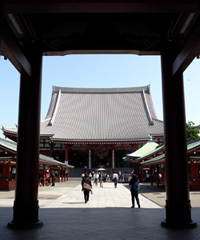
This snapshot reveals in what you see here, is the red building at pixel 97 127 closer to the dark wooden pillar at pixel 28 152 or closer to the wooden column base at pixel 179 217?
the dark wooden pillar at pixel 28 152

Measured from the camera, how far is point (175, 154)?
6.88 metres

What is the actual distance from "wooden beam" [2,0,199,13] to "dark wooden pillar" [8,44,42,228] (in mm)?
2647

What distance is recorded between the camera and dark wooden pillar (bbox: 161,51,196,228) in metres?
6.61

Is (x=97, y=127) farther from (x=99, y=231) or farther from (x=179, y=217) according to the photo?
(x=99, y=231)

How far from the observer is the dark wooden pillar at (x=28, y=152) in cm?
668

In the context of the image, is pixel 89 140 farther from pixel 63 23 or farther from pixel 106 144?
pixel 63 23

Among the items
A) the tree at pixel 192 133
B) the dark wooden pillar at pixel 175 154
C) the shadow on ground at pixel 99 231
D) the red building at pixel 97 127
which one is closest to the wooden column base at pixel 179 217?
the dark wooden pillar at pixel 175 154

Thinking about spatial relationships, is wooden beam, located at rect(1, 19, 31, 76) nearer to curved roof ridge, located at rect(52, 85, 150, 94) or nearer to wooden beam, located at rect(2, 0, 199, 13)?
wooden beam, located at rect(2, 0, 199, 13)

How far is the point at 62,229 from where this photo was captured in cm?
646

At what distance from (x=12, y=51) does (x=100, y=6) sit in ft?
7.51

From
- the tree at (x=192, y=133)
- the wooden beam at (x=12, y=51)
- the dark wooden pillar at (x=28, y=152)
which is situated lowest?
the dark wooden pillar at (x=28, y=152)

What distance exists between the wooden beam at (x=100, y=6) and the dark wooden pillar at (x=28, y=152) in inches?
104

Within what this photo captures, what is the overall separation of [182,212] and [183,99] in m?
2.78

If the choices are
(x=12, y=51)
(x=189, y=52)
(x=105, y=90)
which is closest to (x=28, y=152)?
(x=12, y=51)
